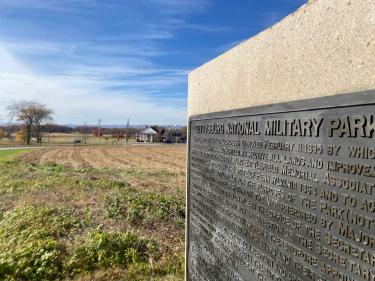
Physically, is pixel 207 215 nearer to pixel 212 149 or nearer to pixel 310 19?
pixel 212 149

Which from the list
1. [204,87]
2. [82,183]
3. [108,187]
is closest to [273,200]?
[204,87]

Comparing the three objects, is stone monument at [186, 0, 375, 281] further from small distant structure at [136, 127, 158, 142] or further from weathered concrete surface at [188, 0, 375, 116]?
small distant structure at [136, 127, 158, 142]

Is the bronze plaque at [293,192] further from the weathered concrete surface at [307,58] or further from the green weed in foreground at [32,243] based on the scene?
the green weed in foreground at [32,243]

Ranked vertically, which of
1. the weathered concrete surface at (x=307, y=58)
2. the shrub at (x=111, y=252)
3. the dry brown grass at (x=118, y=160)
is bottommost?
the dry brown grass at (x=118, y=160)

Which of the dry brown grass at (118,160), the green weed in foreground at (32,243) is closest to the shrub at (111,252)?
the green weed in foreground at (32,243)

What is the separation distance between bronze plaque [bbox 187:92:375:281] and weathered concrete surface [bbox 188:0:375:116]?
0.12 meters

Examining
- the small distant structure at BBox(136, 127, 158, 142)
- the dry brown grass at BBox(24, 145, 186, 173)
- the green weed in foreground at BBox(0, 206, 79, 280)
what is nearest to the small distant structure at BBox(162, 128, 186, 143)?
the small distant structure at BBox(136, 127, 158, 142)

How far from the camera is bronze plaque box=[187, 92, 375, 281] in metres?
1.78

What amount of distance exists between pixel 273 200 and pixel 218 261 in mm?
1160

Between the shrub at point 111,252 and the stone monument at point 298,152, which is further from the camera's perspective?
the shrub at point 111,252

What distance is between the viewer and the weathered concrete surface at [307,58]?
1.88 m

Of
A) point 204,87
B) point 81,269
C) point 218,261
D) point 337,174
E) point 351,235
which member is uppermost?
point 204,87

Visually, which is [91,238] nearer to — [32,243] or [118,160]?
[32,243]

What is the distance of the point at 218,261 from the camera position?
3.40 m
